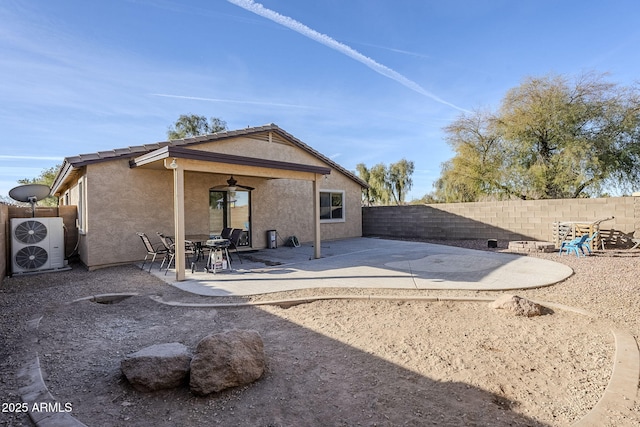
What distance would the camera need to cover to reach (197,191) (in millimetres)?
10359

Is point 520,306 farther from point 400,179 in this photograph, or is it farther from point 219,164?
point 400,179

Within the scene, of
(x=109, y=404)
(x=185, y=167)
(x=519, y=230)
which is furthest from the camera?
(x=519, y=230)

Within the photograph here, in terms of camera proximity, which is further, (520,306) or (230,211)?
(230,211)

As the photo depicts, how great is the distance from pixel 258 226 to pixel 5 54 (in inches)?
357

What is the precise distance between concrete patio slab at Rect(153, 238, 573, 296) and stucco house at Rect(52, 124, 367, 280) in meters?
1.11

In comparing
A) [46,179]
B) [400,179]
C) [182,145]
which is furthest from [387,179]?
[46,179]

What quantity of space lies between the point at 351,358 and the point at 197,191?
8510 mm

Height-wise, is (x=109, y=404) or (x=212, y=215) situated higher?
(x=212, y=215)

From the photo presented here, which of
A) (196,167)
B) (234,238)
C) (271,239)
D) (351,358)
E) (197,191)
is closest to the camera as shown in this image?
(351,358)

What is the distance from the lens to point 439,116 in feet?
69.2

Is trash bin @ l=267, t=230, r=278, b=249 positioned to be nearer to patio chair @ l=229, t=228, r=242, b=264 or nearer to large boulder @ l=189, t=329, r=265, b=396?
patio chair @ l=229, t=228, r=242, b=264

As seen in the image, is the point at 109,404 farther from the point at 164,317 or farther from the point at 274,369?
the point at 164,317

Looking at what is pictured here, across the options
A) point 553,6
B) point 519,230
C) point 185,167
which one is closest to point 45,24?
point 185,167

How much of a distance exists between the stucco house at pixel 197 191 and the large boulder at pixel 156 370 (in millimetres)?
4357
